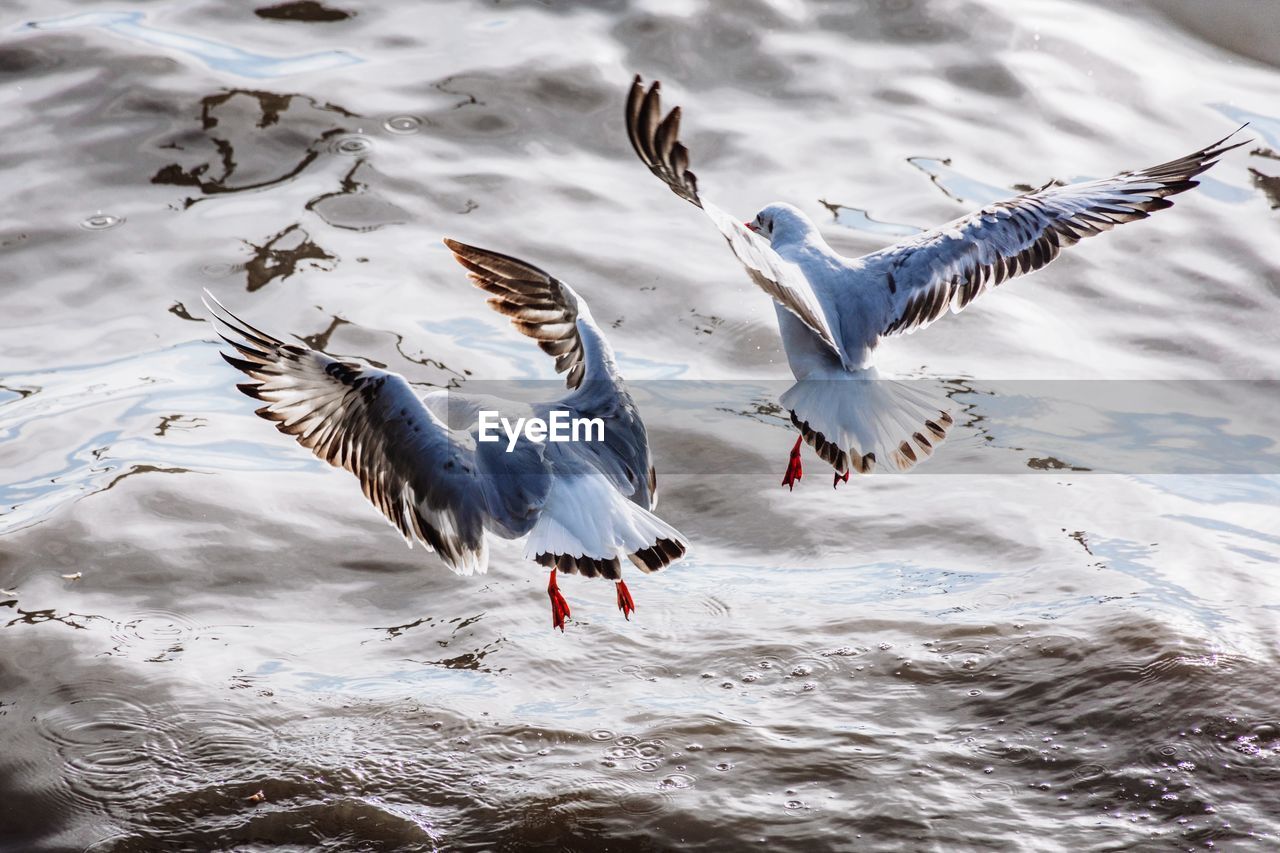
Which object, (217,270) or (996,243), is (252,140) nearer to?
(217,270)

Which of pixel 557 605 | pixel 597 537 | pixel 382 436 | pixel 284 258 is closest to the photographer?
pixel 597 537

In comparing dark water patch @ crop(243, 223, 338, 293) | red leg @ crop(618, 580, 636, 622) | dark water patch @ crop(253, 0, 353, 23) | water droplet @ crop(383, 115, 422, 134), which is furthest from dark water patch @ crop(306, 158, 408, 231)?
red leg @ crop(618, 580, 636, 622)

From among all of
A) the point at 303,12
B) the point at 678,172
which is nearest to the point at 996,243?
the point at 678,172

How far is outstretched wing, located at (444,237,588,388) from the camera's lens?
17.0 feet

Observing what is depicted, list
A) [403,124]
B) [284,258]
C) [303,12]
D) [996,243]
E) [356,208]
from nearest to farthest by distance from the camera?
[996,243] < [284,258] < [356,208] < [403,124] < [303,12]

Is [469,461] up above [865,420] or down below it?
below

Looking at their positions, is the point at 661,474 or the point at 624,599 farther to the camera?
the point at 661,474

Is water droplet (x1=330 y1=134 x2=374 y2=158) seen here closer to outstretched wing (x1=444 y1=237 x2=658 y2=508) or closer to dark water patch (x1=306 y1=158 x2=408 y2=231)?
dark water patch (x1=306 y1=158 x2=408 y2=231)

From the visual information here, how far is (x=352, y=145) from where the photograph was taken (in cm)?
816

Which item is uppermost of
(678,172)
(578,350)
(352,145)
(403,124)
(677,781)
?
(678,172)

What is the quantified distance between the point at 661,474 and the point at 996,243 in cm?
163

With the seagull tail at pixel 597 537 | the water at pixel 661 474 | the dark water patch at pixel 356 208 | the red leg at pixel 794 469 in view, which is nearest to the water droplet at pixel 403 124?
the water at pixel 661 474

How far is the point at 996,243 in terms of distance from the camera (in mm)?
5539

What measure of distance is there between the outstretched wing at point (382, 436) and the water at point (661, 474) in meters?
0.61
